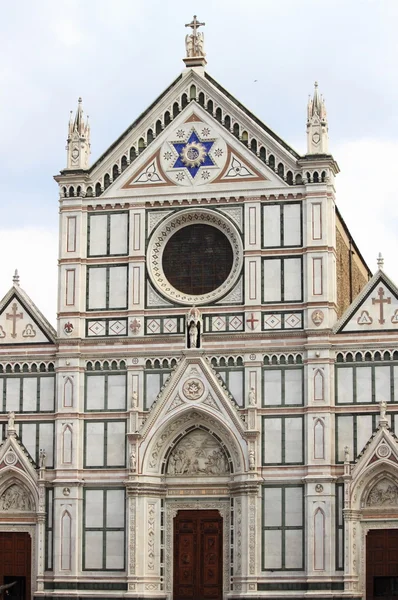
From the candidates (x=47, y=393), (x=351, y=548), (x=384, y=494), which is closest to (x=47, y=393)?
(x=47, y=393)

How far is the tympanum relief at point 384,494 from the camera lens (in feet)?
137

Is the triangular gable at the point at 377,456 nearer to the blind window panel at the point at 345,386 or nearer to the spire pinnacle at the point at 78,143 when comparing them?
the blind window panel at the point at 345,386

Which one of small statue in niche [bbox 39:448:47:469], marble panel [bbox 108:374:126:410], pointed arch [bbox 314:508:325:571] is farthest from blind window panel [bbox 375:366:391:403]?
small statue in niche [bbox 39:448:47:469]

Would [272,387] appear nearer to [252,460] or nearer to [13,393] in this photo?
[252,460]

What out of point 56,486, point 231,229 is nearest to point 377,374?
point 231,229

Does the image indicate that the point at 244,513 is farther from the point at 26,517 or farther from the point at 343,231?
the point at 343,231

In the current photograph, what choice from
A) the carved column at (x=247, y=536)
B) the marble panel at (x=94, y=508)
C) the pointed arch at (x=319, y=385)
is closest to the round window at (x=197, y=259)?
the pointed arch at (x=319, y=385)

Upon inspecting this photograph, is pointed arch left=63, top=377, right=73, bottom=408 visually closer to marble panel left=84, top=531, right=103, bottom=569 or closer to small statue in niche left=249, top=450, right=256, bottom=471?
marble panel left=84, top=531, right=103, bottom=569

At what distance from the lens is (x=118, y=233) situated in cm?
4456

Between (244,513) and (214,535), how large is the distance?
1392mm

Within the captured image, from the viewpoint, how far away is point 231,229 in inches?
1724

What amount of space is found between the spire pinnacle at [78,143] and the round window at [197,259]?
3.58 meters

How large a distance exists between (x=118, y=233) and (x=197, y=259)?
94.9 inches

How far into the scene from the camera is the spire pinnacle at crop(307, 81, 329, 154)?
43.6m
